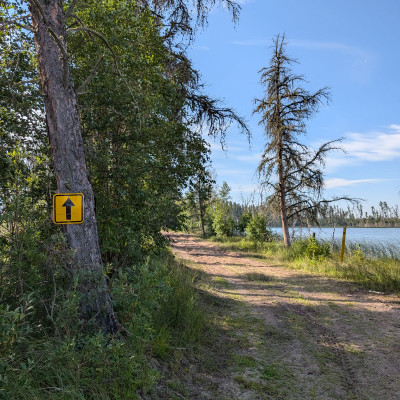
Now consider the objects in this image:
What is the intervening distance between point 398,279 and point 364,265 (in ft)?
6.15

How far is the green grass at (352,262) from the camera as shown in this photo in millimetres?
9328

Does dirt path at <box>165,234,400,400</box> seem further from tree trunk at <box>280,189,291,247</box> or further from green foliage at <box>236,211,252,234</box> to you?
green foliage at <box>236,211,252,234</box>

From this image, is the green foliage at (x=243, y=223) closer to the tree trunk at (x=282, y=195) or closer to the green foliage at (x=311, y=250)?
the tree trunk at (x=282, y=195)

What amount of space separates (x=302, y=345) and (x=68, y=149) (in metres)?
4.81

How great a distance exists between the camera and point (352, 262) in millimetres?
11406

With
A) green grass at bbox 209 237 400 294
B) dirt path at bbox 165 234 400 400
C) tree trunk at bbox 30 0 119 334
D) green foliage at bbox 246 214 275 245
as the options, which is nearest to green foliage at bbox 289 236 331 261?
green grass at bbox 209 237 400 294

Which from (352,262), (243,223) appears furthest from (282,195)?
(243,223)

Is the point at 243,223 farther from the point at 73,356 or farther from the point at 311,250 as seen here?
the point at 73,356

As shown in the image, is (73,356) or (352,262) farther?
(352,262)

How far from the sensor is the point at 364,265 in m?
10.8

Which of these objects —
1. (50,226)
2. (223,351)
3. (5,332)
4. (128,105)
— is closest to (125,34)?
(128,105)

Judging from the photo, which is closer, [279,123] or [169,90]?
[169,90]

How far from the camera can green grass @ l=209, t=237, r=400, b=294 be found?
9328 mm

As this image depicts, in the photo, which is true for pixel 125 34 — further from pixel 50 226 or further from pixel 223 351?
pixel 223 351
